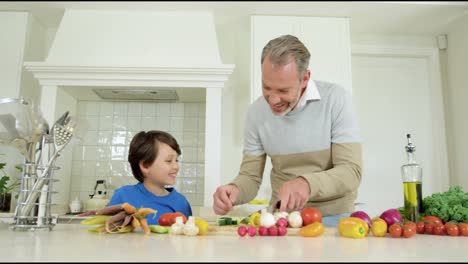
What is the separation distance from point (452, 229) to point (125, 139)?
266 centimetres

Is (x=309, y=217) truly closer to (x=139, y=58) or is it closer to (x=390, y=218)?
(x=390, y=218)

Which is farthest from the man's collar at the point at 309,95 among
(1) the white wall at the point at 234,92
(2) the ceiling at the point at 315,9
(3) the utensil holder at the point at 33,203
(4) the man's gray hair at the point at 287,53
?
(1) the white wall at the point at 234,92

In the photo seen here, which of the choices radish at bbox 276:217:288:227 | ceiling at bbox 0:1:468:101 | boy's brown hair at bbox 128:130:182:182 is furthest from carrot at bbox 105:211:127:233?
ceiling at bbox 0:1:468:101

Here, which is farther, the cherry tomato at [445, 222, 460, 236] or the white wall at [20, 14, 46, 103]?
the white wall at [20, 14, 46, 103]

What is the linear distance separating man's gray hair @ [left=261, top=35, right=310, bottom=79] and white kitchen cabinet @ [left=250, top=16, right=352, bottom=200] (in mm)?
1679

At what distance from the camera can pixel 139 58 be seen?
284 cm

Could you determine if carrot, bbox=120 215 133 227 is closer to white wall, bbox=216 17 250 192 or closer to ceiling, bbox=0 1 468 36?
ceiling, bbox=0 1 468 36

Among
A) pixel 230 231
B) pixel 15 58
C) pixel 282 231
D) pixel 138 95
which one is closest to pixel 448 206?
pixel 282 231

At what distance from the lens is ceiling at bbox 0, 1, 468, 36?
284 centimetres

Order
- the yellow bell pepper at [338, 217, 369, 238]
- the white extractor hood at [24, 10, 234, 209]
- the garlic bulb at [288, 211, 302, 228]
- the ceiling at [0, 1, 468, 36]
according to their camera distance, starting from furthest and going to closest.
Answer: the ceiling at [0, 1, 468, 36], the white extractor hood at [24, 10, 234, 209], the garlic bulb at [288, 211, 302, 228], the yellow bell pepper at [338, 217, 369, 238]

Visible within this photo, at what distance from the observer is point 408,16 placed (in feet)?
10.3

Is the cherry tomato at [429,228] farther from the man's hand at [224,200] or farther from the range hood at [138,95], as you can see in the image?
the range hood at [138,95]

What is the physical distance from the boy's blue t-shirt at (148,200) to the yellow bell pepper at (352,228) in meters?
0.93

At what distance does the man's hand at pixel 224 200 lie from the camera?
117 centimetres
